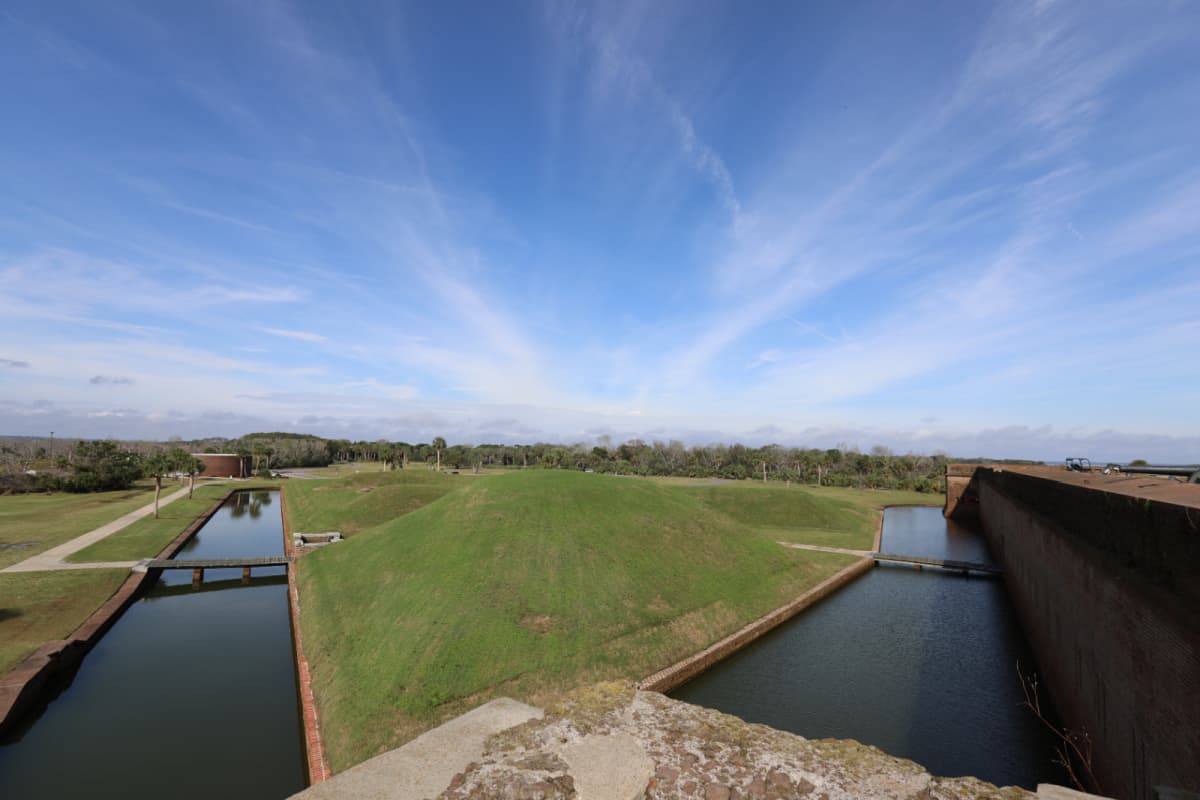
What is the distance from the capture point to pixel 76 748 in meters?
12.5

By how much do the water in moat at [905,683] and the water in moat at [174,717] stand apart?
451 inches

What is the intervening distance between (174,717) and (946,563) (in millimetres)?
36972

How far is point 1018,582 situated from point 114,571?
43130 mm

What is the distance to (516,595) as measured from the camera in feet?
56.1

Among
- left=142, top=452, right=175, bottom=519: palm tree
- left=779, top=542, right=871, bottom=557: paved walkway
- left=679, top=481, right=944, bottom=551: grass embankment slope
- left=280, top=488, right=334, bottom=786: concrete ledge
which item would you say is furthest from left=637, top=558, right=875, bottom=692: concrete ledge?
left=142, top=452, right=175, bottom=519: palm tree

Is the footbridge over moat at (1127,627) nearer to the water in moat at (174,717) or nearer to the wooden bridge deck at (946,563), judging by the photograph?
the water in moat at (174,717)

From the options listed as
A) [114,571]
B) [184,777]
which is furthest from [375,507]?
[184,777]

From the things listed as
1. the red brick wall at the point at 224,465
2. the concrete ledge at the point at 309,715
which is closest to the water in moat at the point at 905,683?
the concrete ledge at the point at 309,715

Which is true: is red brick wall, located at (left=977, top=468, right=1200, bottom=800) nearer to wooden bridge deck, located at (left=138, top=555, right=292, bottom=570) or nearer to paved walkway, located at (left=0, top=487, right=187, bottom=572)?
wooden bridge deck, located at (left=138, top=555, right=292, bottom=570)

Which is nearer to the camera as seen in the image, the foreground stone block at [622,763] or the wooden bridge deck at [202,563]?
the foreground stone block at [622,763]

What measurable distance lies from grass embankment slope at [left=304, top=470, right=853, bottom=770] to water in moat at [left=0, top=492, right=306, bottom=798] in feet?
4.83

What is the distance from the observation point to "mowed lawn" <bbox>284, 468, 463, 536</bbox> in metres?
36.2

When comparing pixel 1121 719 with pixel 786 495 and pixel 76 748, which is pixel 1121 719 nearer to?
pixel 76 748

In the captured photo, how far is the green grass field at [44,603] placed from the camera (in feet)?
54.6
